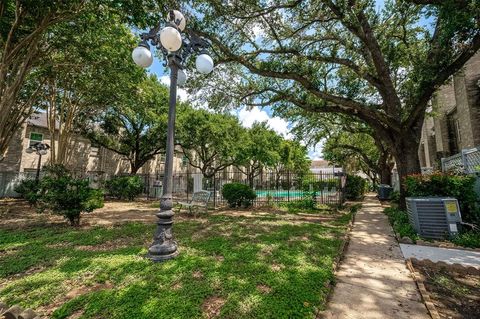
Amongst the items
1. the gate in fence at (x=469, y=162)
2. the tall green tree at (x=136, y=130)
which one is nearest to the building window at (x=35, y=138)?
the tall green tree at (x=136, y=130)

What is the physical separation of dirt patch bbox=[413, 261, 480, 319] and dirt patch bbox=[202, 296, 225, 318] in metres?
2.79

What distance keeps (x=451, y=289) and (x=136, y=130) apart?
23.8 metres

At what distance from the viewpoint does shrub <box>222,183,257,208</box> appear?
13807 mm

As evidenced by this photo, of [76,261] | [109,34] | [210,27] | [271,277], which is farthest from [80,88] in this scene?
[271,277]

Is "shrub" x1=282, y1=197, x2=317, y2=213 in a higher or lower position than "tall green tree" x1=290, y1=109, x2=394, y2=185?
lower

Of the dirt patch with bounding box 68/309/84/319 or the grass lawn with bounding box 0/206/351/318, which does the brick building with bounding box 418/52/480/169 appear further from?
the dirt patch with bounding box 68/309/84/319

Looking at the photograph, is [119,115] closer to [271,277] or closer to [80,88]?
[80,88]

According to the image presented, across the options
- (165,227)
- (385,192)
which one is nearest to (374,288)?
(165,227)

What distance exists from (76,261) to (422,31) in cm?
1690

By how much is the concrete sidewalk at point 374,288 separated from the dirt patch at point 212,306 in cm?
133

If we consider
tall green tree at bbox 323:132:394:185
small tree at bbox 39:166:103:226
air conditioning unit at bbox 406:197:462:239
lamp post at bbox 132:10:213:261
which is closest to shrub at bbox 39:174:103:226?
small tree at bbox 39:166:103:226

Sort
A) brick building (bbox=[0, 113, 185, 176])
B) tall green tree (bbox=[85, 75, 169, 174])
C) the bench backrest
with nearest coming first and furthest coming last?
the bench backrest
brick building (bbox=[0, 113, 185, 176])
tall green tree (bbox=[85, 75, 169, 174])

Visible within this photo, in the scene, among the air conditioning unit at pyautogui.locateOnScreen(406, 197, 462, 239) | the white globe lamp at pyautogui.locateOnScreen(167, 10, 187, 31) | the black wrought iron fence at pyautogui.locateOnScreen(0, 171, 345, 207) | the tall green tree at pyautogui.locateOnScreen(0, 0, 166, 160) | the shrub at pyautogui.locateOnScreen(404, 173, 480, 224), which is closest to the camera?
the white globe lamp at pyautogui.locateOnScreen(167, 10, 187, 31)

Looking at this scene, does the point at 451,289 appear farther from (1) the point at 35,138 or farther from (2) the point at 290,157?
(2) the point at 290,157
